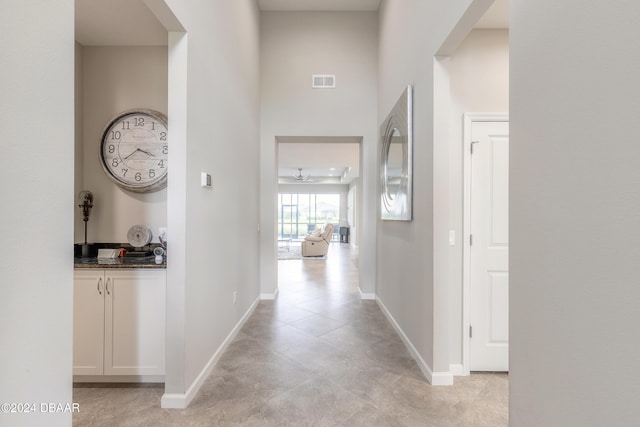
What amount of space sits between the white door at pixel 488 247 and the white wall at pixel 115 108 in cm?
277

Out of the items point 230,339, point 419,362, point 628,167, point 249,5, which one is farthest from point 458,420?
point 249,5

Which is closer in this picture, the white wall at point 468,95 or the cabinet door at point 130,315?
the cabinet door at point 130,315

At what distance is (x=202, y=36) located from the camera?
7.04 feet

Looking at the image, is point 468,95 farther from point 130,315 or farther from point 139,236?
point 130,315

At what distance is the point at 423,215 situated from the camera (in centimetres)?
236

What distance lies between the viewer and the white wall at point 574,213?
80cm

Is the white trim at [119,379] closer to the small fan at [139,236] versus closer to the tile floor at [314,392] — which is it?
the tile floor at [314,392]

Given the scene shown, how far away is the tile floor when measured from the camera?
5.92 feet

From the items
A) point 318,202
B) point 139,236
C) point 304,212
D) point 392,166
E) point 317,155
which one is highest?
point 317,155

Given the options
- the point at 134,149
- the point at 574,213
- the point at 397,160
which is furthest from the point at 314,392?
the point at 134,149

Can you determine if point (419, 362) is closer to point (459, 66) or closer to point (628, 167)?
point (628, 167)

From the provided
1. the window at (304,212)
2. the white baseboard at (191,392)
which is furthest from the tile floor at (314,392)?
the window at (304,212)

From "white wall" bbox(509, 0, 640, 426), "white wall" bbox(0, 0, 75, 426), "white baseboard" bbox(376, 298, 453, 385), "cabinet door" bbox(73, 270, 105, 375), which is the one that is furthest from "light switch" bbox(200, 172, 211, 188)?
"white baseboard" bbox(376, 298, 453, 385)

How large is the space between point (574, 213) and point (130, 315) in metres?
2.65
